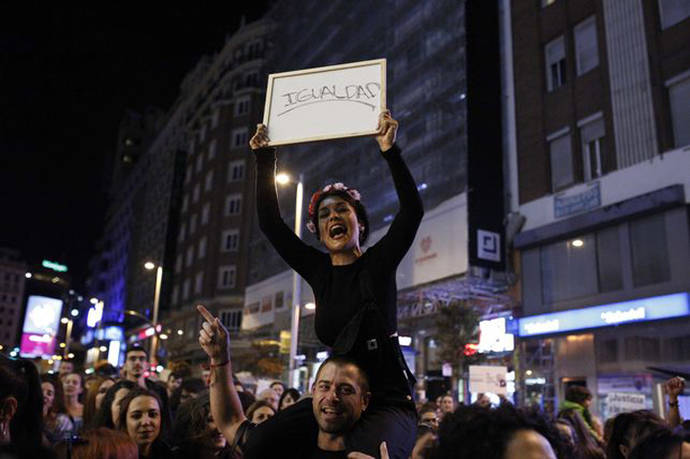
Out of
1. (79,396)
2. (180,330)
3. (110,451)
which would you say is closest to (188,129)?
(180,330)

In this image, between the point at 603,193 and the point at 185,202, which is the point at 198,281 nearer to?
the point at 185,202

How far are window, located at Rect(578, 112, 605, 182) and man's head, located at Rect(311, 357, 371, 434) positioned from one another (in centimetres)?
1907

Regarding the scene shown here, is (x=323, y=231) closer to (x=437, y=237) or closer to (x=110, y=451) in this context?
(x=110, y=451)

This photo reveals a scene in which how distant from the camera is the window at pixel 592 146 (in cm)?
2017

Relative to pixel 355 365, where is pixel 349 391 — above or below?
below

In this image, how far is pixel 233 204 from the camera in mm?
55531

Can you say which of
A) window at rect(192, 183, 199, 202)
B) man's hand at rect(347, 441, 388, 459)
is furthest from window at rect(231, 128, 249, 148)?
man's hand at rect(347, 441, 388, 459)

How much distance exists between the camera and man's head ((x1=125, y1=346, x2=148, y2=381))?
337 inches

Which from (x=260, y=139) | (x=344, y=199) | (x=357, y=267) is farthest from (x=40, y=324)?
(x=357, y=267)

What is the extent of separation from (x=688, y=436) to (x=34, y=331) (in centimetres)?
4220

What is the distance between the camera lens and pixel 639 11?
1909 cm

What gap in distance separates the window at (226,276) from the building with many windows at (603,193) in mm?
34473

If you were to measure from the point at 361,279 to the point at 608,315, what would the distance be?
56.3 ft

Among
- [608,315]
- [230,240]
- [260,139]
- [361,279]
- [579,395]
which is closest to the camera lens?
[361,279]
